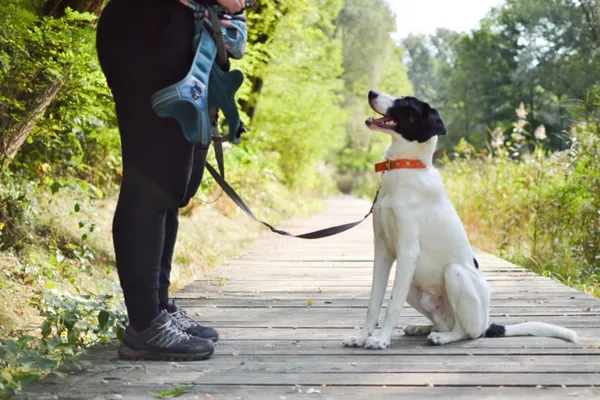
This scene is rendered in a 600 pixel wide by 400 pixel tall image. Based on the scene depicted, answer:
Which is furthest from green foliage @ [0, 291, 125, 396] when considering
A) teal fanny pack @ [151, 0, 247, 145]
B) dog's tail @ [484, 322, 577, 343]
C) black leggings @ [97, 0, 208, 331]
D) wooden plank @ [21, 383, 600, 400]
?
dog's tail @ [484, 322, 577, 343]

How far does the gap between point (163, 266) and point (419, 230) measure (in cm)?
118

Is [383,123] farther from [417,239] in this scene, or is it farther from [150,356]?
[150,356]

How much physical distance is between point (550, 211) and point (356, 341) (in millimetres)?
4947

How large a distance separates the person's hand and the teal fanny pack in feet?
0.19

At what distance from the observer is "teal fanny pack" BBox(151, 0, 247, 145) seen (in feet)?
8.34

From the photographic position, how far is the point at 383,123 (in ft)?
10.1

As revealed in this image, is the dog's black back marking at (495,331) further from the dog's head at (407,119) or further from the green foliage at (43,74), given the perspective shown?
the green foliage at (43,74)

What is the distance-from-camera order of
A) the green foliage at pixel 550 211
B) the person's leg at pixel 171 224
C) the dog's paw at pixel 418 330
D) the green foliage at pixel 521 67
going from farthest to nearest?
the green foliage at pixel 521 67 → the green foliage at pixel 550 211 → the dog's paw at pixel 418 330 → the person's leg at pixel 171 224

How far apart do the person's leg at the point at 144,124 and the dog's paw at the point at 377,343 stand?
1020 millimetres

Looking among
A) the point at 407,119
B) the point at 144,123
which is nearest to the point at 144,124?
the point at 144,123

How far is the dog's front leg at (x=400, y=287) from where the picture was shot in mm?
3059

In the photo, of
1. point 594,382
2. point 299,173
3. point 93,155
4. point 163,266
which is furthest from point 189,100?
point 299,173

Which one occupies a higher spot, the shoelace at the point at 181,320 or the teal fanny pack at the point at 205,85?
the teal fanny pack at the point at 205,85

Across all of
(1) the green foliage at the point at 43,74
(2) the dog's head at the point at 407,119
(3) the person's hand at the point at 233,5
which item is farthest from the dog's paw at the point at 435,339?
(1) the green foliage at the point at 43,74
